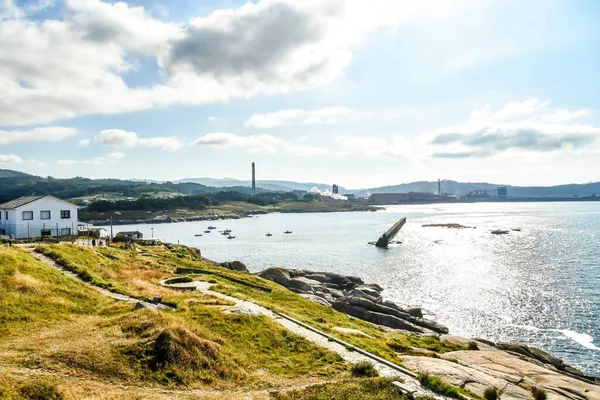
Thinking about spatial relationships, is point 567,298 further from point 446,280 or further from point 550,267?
point 550,267

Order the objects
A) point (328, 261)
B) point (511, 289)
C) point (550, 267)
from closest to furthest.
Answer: point (511, 289) < point (550, 267) < point (328, 261)

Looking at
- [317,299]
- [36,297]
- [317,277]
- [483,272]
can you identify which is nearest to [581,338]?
[317,299]

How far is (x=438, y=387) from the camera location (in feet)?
65.1

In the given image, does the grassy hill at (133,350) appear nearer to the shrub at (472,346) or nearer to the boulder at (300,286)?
the shrub at (472,346)

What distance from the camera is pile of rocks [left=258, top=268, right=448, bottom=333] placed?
1959 inches

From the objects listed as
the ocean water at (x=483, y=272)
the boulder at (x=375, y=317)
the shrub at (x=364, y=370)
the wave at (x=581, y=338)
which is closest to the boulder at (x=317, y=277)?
the ocean water at (x=483, y=272)

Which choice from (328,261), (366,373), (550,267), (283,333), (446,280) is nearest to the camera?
(366,373)

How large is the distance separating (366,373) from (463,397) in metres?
4.37

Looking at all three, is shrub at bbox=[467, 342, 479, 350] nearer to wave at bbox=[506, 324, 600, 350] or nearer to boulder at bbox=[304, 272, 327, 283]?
wave at bbox=[506, 324, 600, 350]

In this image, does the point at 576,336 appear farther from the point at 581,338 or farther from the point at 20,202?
the point at 20,202

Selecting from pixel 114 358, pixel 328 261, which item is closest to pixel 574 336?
pixel 114 358

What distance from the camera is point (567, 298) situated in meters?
64.9

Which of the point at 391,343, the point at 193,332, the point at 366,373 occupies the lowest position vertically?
the point at 391,343

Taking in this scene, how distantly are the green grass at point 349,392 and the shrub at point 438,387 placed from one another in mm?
1862
